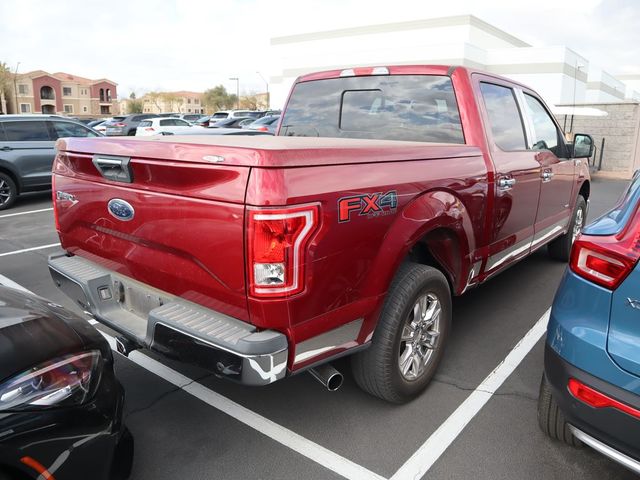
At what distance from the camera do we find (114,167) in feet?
8.64

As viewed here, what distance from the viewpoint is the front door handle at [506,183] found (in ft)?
11.8

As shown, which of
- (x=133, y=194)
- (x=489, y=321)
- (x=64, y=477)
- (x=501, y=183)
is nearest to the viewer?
(x=64, y=477)

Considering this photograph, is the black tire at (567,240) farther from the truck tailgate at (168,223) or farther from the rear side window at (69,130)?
the rear side window at (69,130)

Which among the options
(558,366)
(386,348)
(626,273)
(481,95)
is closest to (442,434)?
(386,348)

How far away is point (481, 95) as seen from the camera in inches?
147

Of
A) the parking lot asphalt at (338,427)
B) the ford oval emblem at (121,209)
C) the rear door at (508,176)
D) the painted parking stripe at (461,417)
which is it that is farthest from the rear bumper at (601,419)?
the ford oval emblem at (121,209)

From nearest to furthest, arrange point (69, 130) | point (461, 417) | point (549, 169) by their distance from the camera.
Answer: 1. point (461, 417)
2. point (549, 169)
3. point (69, 130)

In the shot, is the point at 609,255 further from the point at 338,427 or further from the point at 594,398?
the point at 338,427

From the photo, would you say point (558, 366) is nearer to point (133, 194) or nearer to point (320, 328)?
point (320, 328)

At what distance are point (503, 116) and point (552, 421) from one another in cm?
239

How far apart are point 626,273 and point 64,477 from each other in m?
2.19

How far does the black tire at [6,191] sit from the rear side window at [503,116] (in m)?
9.17

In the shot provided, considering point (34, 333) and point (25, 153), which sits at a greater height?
point (25, 153)

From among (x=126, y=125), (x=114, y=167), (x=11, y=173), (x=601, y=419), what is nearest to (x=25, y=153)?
(x=11, y=173)
